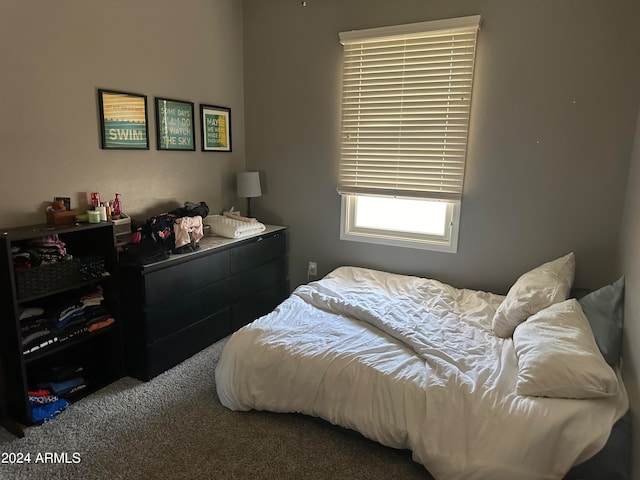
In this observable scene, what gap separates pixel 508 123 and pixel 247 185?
2117 millimetres

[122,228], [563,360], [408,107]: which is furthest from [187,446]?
[408,107]

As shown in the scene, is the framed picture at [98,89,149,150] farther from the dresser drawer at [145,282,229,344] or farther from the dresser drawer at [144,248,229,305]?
the dresser drawer at [145,282,229,344]

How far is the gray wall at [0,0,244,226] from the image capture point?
2227mm

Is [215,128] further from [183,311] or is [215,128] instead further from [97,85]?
[183,311]

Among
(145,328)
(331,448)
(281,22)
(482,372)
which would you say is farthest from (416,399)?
(281,22)

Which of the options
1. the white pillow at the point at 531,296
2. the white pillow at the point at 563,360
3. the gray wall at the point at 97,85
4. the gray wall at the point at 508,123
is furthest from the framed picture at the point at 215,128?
the white pillow at the point at 563,360

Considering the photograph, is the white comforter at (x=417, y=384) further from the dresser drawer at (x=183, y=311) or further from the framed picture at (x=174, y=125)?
the framed picture at (x=174, y=125)

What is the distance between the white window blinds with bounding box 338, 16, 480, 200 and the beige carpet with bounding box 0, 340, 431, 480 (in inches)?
74.0

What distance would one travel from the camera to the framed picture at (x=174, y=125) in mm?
3047

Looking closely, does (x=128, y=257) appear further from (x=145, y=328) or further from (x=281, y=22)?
(x=281, y=22)

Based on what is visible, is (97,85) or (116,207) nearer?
(97,85)

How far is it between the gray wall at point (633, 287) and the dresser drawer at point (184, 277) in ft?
7.96

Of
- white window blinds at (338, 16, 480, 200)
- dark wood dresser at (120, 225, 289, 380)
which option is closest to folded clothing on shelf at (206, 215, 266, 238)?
dark wood dresser at (120, 225, 289, 380)

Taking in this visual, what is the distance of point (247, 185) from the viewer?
363cm
